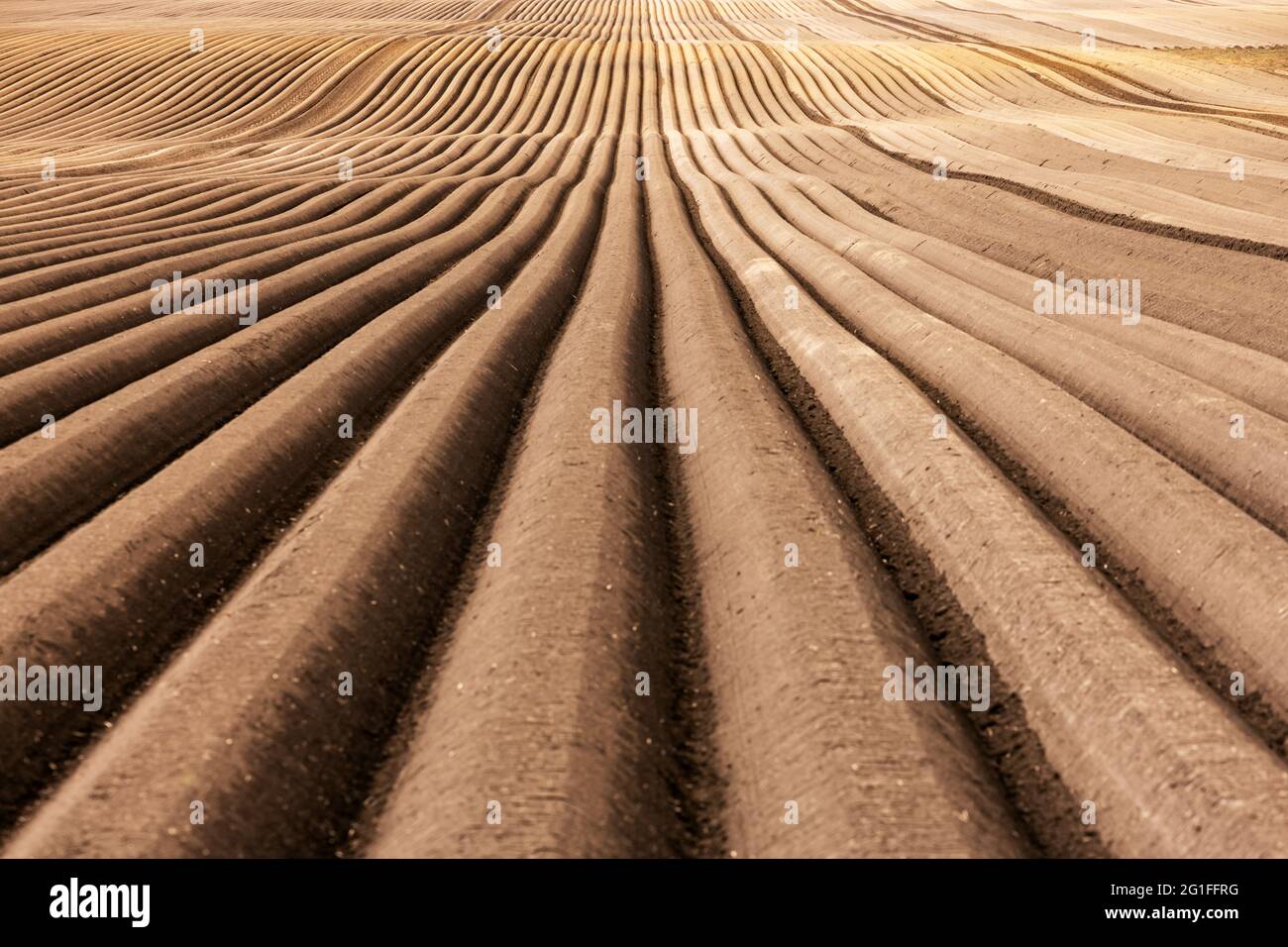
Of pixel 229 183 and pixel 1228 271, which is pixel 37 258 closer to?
pixel 229 183

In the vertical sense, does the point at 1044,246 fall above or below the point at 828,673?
above

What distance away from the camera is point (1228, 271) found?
513 inches

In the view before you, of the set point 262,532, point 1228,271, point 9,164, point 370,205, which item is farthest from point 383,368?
point 9,164

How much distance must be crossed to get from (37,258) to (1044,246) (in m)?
16.4

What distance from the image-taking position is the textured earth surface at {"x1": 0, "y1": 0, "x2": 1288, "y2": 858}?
4574 millimetres

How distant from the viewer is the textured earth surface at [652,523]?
4.57 meters

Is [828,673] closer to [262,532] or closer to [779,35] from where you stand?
[262,532]

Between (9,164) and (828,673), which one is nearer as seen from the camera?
(828,673)

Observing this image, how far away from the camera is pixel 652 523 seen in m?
7.27

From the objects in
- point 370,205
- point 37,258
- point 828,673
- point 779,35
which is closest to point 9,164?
point 370,205

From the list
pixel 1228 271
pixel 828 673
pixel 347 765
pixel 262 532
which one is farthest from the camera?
pixel 1228 271
